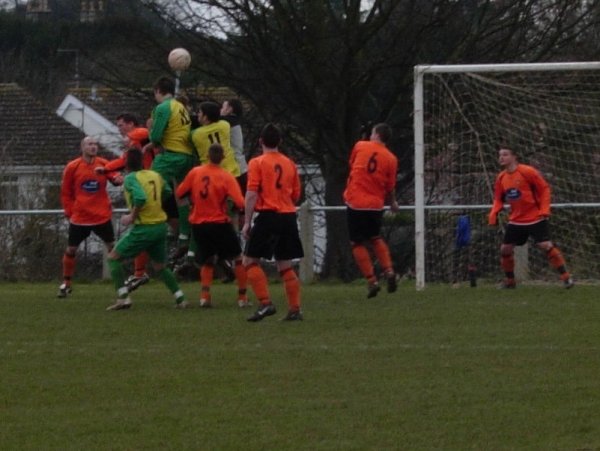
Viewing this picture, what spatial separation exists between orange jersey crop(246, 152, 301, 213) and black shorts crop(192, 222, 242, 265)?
1539 mm

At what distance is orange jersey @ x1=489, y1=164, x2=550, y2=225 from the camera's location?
17.0 metres

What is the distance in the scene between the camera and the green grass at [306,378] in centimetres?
761

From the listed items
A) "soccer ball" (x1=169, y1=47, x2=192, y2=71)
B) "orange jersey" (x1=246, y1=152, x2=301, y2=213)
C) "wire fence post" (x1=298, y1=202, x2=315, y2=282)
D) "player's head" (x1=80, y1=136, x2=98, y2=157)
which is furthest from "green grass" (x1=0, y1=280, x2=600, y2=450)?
"wire fence post" (x1=298, y1=202, x2=315, y2=282)

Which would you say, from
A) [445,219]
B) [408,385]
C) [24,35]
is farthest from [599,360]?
[24,35]

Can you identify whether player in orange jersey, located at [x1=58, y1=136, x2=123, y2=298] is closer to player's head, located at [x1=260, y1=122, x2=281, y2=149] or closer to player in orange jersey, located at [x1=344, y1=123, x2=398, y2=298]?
player in orange jersey, located at [x1=344, y1=123, x2=398, y2=298]

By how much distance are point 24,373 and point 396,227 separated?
16.2m

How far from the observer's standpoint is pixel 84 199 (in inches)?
622

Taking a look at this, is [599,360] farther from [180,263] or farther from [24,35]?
[24,35]

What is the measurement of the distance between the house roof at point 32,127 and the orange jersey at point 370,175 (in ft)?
87.4

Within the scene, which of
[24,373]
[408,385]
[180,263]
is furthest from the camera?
[180,263]

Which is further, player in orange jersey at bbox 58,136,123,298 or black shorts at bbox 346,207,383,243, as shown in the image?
player in orange jersey at bbox 58,136,123,298

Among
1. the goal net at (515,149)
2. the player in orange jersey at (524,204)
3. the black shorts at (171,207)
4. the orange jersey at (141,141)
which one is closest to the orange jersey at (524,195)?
the player in orange jersey at (524,204)

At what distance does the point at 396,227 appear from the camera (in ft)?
83.8

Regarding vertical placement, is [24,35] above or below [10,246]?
above
